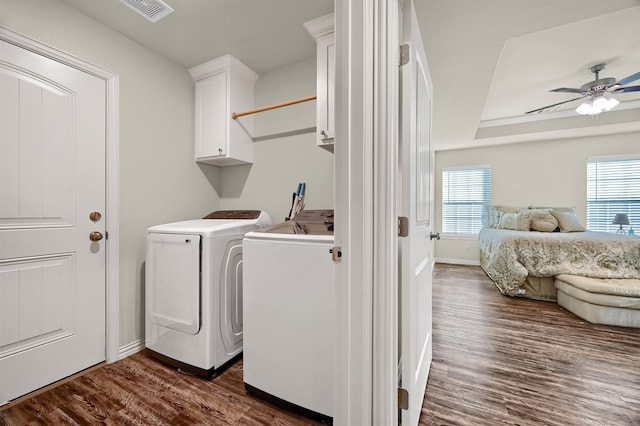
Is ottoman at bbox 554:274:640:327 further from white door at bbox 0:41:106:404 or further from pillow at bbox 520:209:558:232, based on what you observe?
white door at bbox 0:41:106:404

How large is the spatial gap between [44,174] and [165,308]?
3.68 ft

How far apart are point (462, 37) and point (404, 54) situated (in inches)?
47.4

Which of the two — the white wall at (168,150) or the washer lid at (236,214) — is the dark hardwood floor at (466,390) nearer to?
the white wall at (168,150)

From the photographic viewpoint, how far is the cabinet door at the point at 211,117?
93.2 inches

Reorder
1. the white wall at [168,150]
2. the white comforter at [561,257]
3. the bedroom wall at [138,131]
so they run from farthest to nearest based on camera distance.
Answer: the white comforter at [561,257], the white wall at [168,150], the bedroom wall at [138,131]

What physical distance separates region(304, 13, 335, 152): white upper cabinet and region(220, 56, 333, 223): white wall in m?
0.34

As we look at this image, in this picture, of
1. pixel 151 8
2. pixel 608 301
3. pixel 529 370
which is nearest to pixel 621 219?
pixel 608 301

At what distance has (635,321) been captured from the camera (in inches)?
98.7

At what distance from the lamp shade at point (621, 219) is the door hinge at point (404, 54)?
544 cm

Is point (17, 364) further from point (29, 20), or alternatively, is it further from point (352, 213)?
point (352, 213)

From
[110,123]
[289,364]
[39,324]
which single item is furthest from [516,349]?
[110,123]

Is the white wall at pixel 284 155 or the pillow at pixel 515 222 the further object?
the pillow at pixel 515 222

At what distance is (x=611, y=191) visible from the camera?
4.51m

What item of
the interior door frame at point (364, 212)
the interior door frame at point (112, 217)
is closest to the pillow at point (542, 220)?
the interior door frame at point (364, 212)
